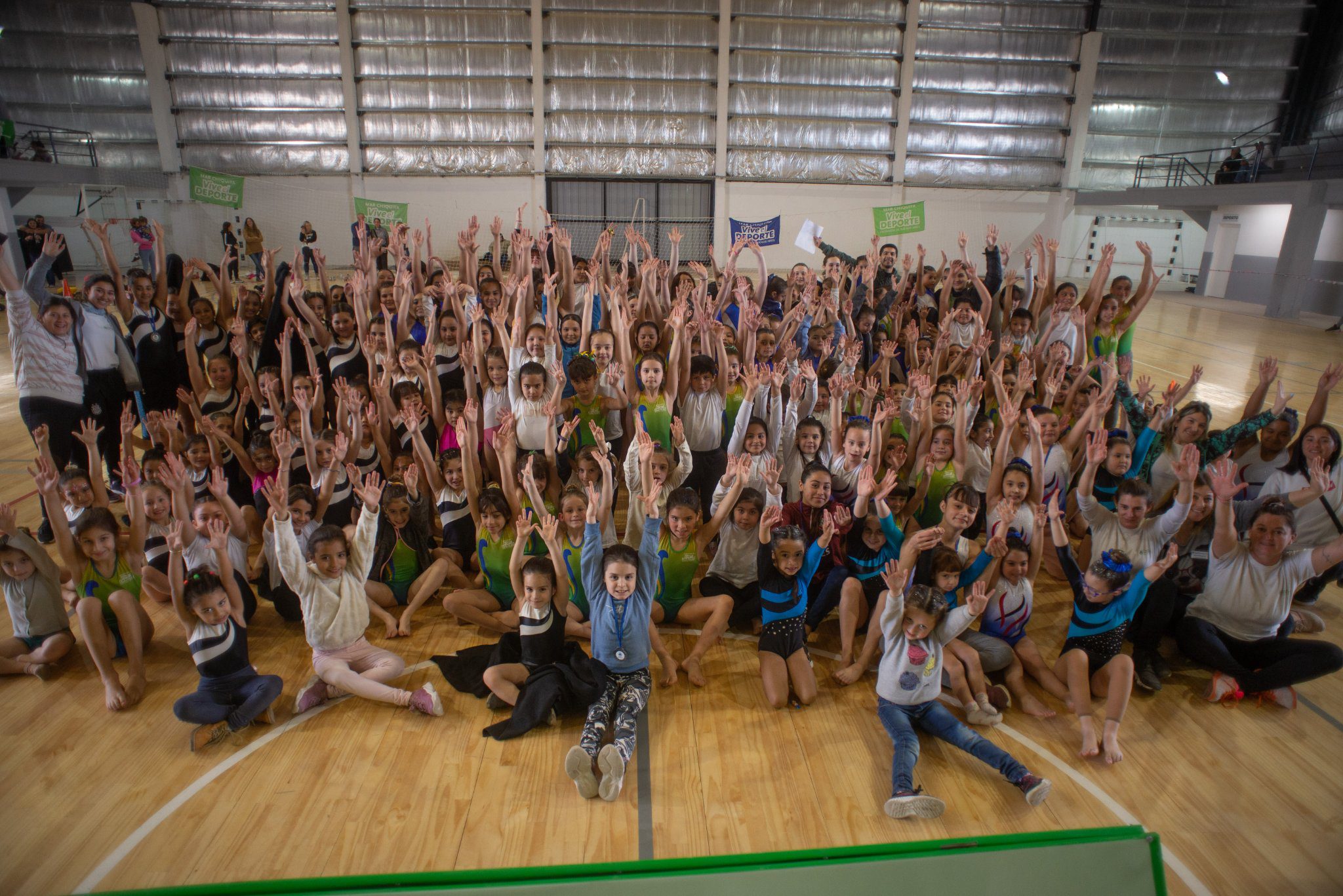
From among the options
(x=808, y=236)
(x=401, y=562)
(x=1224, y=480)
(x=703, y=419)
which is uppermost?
(x=808, y=236)

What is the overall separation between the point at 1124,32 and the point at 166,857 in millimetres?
23599

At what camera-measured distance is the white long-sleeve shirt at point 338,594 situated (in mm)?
3551

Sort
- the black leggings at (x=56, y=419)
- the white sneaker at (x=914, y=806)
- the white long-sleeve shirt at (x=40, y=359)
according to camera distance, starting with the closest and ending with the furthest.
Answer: the white sneaker at (x=914, y=806)
the white long-sleeve shirt at (x=40, y=359)
the black leggings at (x=56, y=419)

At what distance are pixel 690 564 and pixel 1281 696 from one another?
315 centimetres

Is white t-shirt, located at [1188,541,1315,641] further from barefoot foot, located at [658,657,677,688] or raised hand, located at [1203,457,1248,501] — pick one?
barefoot foot, located at [658,657,677,688]

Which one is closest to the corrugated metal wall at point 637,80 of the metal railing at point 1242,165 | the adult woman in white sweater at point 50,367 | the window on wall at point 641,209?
the window on wall at point 641,209

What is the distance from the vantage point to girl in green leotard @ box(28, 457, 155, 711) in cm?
354

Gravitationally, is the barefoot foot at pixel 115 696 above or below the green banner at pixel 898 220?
below

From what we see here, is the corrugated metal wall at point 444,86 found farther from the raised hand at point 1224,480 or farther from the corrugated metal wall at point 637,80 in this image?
the raised hand at point 1224,480

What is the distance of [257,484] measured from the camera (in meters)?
4.71

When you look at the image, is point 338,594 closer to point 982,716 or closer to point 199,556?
point 199,556

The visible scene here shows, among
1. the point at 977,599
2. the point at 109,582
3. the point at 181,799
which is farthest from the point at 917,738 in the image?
the point at 109,582

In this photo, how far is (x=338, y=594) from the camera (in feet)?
11.9

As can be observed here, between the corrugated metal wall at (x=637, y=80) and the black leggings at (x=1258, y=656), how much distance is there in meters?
16.6
